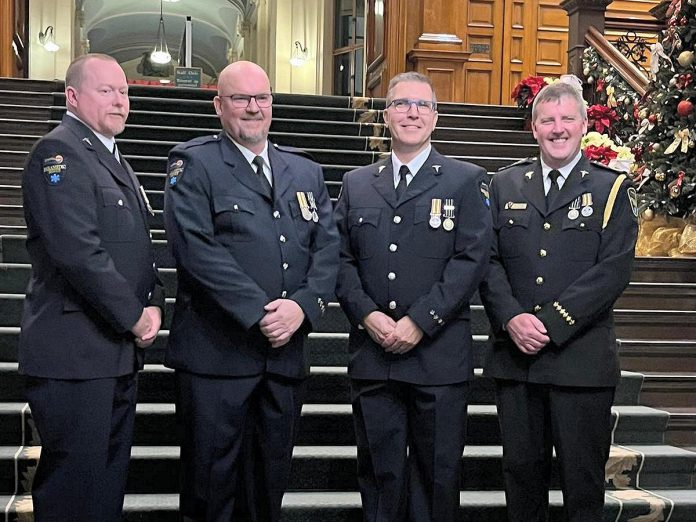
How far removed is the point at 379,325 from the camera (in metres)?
2.69

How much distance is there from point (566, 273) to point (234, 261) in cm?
99

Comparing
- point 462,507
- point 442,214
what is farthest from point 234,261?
point 462,507

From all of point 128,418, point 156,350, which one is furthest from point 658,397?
point 128,418

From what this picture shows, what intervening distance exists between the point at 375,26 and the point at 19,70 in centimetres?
352

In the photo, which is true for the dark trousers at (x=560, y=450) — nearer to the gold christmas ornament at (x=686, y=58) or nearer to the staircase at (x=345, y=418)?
the staircase at (x=345, y=418)

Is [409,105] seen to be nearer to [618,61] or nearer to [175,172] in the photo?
[175,172]

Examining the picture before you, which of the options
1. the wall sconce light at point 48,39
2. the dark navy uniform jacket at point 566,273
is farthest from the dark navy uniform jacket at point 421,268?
the wall sconce light at point 48,39

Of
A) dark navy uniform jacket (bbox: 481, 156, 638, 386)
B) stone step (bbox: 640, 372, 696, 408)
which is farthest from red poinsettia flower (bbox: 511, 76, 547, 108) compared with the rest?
dark navy uniform jacket (bbox: 481, 156, 638, 386)

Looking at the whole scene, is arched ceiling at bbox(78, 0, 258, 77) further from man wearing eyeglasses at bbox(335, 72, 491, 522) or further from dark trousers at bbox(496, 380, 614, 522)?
dark trousers at bbox(496, 380, 614, 522)

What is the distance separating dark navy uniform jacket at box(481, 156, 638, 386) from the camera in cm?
272

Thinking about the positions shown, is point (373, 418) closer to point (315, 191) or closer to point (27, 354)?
point (315, 191)

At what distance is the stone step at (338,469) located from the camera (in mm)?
3301

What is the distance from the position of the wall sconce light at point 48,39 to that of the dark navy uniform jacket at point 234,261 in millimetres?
10966

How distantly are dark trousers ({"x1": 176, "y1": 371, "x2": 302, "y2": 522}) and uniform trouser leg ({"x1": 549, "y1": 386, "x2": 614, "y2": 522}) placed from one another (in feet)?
2.54
